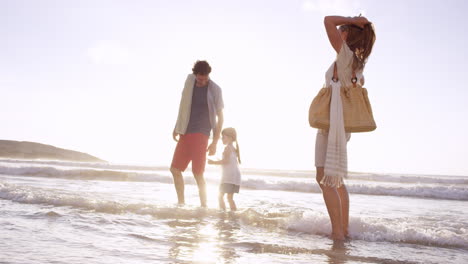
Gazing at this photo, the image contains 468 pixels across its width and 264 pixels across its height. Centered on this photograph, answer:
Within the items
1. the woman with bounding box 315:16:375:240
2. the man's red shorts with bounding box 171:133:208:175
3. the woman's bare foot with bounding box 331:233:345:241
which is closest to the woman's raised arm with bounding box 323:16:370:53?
the woman with bounding box 315:16:375:240

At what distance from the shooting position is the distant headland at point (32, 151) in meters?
48.6

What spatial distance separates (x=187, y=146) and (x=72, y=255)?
3211 mm

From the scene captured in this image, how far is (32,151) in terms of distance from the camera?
50156 mm

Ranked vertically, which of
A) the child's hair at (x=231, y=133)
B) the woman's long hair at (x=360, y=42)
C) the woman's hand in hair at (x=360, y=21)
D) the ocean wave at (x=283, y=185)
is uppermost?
the woman's hand in hair at (x=360, y=21)

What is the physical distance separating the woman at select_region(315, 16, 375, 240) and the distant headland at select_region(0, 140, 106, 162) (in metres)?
52.1

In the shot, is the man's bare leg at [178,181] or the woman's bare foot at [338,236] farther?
the man's bare leg at [178,181]

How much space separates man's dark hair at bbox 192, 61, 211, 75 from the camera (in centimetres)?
539

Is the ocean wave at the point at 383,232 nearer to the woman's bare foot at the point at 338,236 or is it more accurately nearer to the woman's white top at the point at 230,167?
the woman's bare foot at the point at 338,236

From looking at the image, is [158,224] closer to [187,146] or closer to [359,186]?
[187,146]

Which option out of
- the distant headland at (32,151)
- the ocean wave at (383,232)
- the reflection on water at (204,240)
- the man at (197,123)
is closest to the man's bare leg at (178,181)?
the man at (197,123)

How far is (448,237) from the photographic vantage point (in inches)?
144

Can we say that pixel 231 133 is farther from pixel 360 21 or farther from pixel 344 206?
pixel 360 21

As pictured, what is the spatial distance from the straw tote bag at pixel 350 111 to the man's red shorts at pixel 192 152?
7.92 feet

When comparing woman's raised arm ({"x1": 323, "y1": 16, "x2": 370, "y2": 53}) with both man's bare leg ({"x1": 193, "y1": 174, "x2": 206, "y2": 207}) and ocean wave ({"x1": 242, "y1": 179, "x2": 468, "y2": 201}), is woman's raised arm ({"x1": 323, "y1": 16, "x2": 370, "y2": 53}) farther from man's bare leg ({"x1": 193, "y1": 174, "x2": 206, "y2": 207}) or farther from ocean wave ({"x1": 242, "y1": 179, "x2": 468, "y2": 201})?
ocean wave ({"x1": 242, "y1": 179, "x2": 468, "y2": 201})
